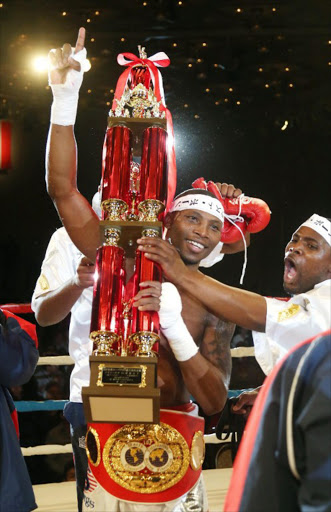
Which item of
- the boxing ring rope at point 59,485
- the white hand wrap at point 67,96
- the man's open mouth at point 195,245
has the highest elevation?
the white hand wrap at point 67,96

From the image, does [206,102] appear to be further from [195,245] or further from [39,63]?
[195,245]

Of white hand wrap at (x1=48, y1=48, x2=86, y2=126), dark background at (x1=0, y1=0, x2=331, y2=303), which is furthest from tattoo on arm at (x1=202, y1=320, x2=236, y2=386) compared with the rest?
dark background at (x1=0, y1=0, x2=331, y2=303)

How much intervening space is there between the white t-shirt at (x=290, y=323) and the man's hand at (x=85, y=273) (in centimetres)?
44

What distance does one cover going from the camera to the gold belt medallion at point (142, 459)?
1461mm

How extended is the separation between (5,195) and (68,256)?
17.6 feet

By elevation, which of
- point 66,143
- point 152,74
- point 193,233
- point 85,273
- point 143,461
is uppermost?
point 152,74

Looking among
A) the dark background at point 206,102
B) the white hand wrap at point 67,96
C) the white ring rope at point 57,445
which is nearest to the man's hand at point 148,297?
the white hand wrap at point 67,96

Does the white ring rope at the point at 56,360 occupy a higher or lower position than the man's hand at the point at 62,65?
lower

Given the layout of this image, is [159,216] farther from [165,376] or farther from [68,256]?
[68,256]

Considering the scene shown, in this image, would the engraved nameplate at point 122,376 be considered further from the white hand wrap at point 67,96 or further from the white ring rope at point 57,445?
the white ring rope at point 57,445

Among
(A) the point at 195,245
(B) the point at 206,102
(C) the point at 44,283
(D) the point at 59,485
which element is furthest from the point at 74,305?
(B) the point at 206,102

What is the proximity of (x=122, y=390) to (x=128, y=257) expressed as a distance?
39 centimetres

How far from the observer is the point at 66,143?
1.38 m

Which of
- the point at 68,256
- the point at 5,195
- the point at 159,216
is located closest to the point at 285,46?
the point at 5,195
